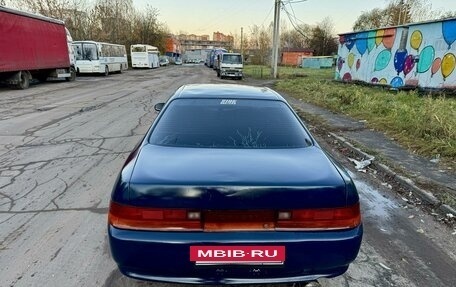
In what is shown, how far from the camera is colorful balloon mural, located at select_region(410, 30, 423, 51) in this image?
48.2ft

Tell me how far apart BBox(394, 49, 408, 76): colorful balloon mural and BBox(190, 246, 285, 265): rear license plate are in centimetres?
1647

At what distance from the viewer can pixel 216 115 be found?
3174 millimetres

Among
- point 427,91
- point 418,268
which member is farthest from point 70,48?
point 418,268

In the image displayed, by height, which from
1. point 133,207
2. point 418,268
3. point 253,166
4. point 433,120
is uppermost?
point 253,166

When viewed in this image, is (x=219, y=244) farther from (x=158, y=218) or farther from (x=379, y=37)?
(x=379, y=37)

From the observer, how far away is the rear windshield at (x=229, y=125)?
283 cm

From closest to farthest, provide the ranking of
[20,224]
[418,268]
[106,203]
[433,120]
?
1. [418,268]
2. [20,224]
3. [106,203]
4. [433,120]

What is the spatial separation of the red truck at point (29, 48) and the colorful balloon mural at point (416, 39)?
18872 millimetres

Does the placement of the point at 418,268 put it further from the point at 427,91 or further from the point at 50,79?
the point at 50,79

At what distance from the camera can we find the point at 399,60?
52.9ft

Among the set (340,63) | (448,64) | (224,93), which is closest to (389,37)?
(448,64)

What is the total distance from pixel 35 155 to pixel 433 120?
817cm

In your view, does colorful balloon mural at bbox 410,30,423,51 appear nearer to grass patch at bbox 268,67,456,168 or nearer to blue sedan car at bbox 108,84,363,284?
grass patch at bbox 268,67,456,168

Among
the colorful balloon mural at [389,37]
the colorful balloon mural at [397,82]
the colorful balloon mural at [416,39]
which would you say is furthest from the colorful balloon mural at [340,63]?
the colorful balloon mural at [416,39]
